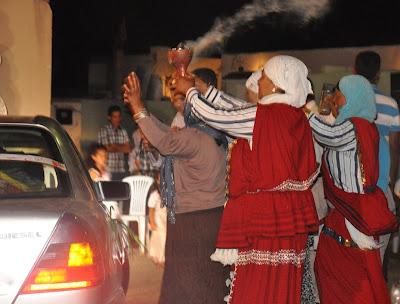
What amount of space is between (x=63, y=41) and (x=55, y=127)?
2754cm

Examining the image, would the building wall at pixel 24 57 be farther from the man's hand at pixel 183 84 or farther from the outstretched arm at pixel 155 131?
the man's hand at pixel 183 84

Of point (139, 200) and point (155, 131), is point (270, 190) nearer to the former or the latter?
point (155, 131)

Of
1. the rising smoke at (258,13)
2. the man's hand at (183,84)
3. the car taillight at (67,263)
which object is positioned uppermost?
the rising smoke at (258,13)

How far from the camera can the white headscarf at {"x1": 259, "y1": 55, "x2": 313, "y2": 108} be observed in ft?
14.7

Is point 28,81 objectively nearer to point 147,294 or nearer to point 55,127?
point 147,294

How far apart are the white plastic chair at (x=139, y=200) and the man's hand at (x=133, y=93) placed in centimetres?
600

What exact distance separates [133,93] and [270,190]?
3.34 ft

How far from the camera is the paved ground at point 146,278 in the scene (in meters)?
7.59

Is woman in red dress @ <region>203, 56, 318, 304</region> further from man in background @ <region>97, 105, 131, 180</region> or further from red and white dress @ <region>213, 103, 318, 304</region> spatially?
man in background @ <region>97, 105, 131, 180</region>

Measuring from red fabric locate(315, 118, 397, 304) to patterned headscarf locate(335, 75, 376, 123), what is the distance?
13 centimetres

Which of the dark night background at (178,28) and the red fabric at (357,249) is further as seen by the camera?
the dark night background at (178,28)

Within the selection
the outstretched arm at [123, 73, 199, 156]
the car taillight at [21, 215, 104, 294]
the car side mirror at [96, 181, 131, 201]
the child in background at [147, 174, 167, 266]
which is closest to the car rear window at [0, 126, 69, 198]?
the car side mirror at [96, 181, 131, 201]

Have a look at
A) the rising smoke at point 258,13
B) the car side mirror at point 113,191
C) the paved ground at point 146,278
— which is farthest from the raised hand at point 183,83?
the paved ground at point 146,278

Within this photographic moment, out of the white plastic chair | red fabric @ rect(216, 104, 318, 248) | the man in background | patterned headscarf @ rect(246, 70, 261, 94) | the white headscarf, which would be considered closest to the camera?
red fabric @ rect(216, 104, 318, 248)
